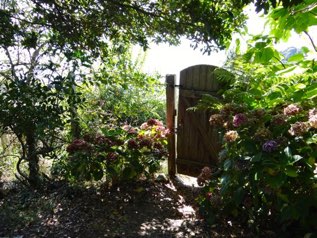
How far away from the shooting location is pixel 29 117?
8.97ft

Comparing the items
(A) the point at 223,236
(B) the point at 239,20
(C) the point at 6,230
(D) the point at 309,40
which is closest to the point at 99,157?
(C) the point at 6,230

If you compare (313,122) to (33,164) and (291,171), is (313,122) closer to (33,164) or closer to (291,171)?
(291,171)

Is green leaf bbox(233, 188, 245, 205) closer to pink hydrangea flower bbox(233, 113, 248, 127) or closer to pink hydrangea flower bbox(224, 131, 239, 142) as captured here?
pink hydrangea flower bbox(224, 131, 239, 142)

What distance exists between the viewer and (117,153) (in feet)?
13.8

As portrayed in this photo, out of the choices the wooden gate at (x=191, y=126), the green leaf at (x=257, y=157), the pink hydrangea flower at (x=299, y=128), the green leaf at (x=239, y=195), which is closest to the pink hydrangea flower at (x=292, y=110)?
the pink hydrangea flower at (x=299, y=128)

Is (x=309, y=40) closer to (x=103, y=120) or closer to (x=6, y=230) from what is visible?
(x=103, y=120)

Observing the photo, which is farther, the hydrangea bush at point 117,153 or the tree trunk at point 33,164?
the tree trunk at point 33,164

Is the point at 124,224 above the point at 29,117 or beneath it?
beneath

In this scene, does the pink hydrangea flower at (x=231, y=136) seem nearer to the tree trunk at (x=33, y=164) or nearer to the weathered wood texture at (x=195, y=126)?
the weathered wood texture at (x=195, y=126)

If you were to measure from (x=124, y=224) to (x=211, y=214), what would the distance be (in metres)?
0.89

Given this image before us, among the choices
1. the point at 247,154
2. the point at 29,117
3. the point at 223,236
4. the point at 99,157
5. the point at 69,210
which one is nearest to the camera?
the point at 29,117

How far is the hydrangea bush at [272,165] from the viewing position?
2545 mm

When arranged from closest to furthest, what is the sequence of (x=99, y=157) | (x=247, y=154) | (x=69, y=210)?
(x=247, y=154)
(x=69, y=210)
(x=99, y=157)

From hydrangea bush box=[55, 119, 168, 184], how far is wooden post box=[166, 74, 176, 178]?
1.08 feet
